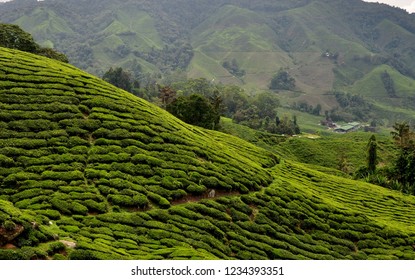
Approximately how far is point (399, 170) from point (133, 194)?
68806 millimetres

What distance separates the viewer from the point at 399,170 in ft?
282

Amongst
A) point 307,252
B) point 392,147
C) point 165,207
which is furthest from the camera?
point 392,147

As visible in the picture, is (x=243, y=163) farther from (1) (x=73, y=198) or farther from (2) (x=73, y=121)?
(1) (x=73, y=198)

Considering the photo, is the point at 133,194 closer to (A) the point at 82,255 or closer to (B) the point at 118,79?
(A) the point at 82,255

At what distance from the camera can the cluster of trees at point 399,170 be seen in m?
82.9

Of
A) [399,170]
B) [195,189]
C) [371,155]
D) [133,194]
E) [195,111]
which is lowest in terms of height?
[133,194]

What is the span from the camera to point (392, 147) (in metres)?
133

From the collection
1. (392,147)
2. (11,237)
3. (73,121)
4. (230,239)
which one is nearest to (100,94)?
(73,121)

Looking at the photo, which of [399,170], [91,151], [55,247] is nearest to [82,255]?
[55,247]

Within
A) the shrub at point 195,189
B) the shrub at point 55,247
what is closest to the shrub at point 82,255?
the shrub at point 55,247

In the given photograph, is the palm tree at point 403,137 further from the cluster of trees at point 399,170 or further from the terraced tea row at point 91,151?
the terraced tea row at point 91,151

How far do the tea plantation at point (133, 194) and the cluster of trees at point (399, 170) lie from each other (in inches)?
1017

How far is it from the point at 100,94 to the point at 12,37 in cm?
4975

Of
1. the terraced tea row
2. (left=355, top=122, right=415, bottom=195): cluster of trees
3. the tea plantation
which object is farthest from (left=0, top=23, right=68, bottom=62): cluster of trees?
(left=355, top=122, right=415, bottom=195): cluster of trees
